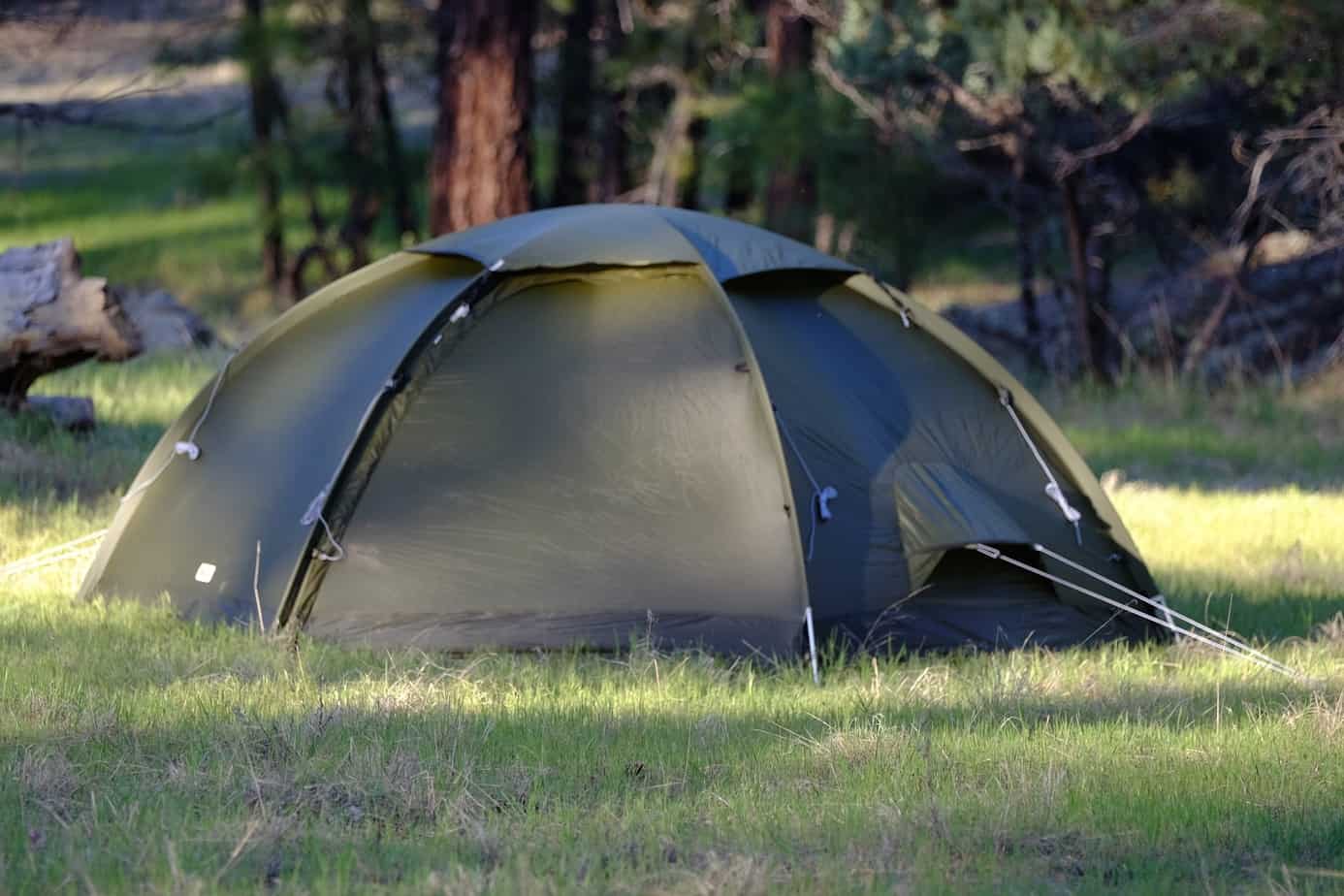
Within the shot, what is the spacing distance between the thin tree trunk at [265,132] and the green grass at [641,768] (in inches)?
621

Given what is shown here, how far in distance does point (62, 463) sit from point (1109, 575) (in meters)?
5.63

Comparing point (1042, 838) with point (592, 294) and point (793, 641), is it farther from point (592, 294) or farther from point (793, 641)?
point (592, 294)

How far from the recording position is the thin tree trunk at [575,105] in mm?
22344

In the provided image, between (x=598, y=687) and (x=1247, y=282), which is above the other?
(x=1247, y=282)

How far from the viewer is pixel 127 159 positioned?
3591 cm

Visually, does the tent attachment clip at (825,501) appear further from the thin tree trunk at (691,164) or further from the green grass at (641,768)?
the thin tree trunk at (691,164)

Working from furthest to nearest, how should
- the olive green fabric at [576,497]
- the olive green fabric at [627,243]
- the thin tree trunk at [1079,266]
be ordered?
1. the thin tree trunk at [1079,266]
2. the olive green fabric at [627,243]
3. the olive green fabric at [576,497]

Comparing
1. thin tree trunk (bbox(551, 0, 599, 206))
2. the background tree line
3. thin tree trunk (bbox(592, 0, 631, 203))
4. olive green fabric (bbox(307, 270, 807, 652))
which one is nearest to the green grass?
olive green fabric (bbox(307, 270, 807, 652))

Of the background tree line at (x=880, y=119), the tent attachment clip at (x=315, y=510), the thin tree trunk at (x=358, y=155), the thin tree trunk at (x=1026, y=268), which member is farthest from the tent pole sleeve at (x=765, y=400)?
the thin tree trunk at (x=358, y=155)

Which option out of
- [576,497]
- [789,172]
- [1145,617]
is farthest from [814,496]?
[789,172]

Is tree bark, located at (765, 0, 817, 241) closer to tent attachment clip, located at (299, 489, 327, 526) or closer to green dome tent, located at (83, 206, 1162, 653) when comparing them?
green dome tent, located at (83, 206, 1162, 653)

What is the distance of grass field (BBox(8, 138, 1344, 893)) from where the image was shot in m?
4.24

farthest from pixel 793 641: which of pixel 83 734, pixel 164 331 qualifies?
pixel 164 331

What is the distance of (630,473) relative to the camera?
684 cm
